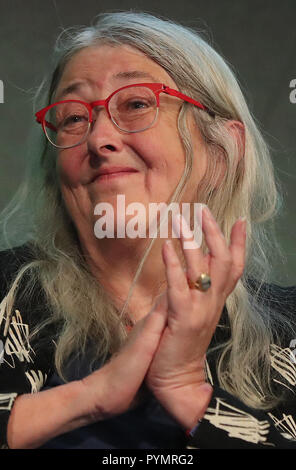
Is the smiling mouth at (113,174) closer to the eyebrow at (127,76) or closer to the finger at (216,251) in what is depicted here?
the eyebrow at (127,76)

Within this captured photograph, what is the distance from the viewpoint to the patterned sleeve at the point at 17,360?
2.81ft

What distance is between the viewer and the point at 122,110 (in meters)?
1.03

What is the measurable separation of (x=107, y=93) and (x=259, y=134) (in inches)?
14.6

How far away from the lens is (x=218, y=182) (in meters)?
1.13

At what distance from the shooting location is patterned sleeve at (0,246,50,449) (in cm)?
86

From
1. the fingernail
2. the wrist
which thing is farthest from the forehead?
the wrist

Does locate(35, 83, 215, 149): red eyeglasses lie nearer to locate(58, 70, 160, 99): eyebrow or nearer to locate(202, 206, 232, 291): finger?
locate(58, 70, 160, 99): eyebrow

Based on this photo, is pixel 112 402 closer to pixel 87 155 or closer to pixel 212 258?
pixel 212 258

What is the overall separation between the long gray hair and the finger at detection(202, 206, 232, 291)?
0.90ft

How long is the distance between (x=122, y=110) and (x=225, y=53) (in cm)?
39

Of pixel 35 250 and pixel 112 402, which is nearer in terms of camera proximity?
pixel 112 402

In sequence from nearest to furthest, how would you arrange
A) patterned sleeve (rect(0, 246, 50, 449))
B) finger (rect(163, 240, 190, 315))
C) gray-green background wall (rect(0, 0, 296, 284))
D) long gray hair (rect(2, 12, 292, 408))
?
finger (rect(163, 240, 190, 315)), patterned sleeve (rect(0, 246, 50, 449)), long gray hair (rect(2, 12, 292, 408)), gray-green background wall (rect(0, 0, 296, 284))

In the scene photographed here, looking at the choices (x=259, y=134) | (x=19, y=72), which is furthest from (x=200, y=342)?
(x=19, y=72)

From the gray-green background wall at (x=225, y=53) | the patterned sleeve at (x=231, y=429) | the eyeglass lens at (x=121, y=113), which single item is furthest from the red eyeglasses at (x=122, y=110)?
the patterned sleeve at (x=231, y=429)
